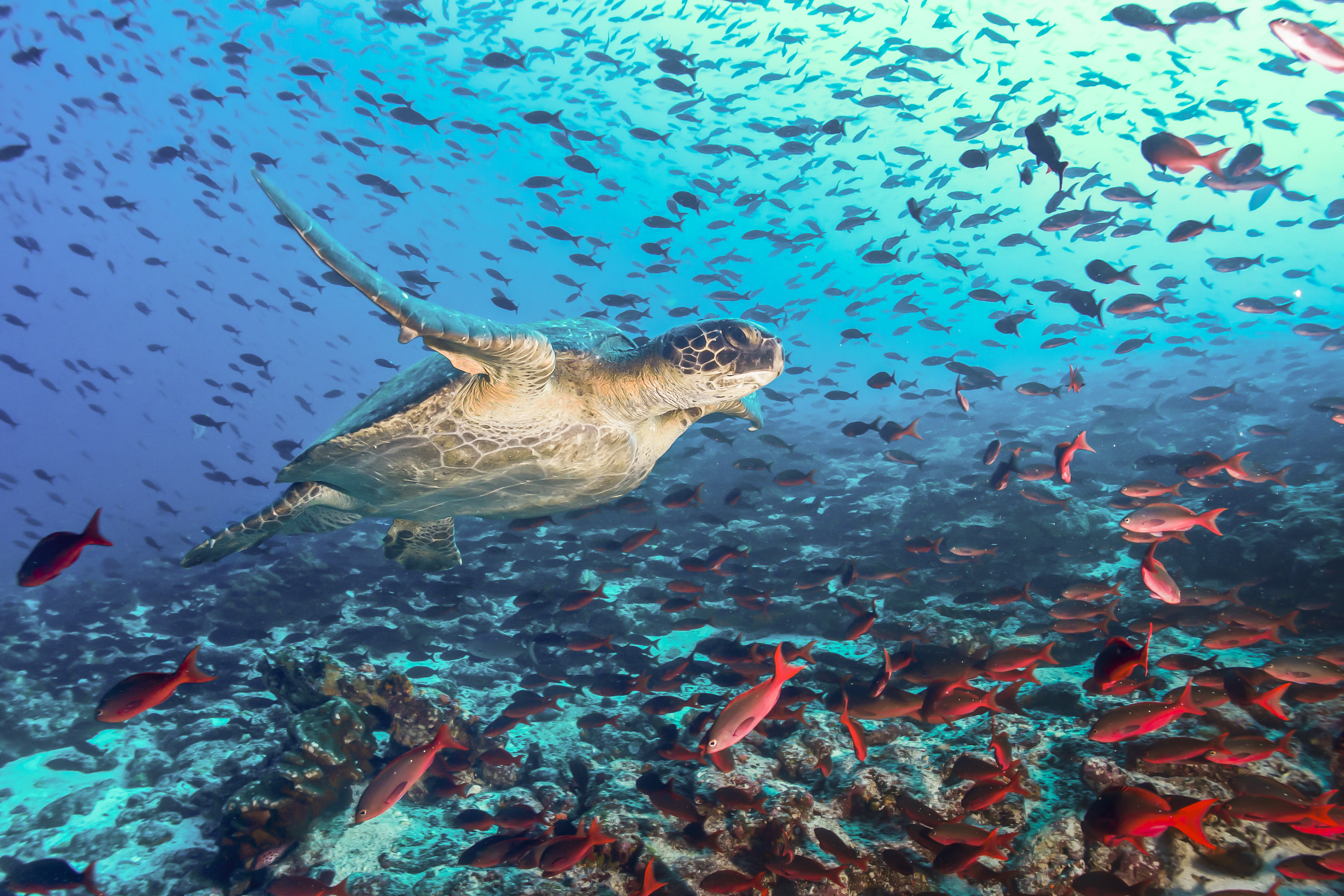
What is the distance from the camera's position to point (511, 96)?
37062mm

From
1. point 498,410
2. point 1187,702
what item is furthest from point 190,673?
point 1187,702

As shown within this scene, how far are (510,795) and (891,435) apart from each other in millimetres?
5593

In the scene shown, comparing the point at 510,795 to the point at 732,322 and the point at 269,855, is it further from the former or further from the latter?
the point at 732,322

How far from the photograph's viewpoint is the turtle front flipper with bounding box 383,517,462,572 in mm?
5906

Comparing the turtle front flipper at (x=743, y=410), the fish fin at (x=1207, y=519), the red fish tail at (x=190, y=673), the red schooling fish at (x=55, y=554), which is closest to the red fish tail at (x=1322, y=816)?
the fish fin at (x=1207, y=519)

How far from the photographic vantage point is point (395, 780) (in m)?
2.70

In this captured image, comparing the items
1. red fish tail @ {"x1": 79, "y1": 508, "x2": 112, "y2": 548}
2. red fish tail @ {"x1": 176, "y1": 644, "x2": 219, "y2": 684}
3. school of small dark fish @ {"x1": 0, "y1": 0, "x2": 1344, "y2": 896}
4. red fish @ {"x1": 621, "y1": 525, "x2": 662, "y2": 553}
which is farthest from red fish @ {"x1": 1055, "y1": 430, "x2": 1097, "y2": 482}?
red fish tail @ {"x1": 79, "y1": 508, "x2": 112, "y2": 548}

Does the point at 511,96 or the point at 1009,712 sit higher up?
the point at 511,96

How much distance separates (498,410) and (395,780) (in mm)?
2369

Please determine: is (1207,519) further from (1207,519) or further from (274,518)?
(274,518)

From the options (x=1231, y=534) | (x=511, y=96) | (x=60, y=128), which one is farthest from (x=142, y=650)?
(x=511, y=96)

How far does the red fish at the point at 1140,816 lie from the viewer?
1.88m

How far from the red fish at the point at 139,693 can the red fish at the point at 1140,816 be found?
14.1 feet

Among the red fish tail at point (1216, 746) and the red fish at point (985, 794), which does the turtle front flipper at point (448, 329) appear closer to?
the red fish at point (985, 794)
